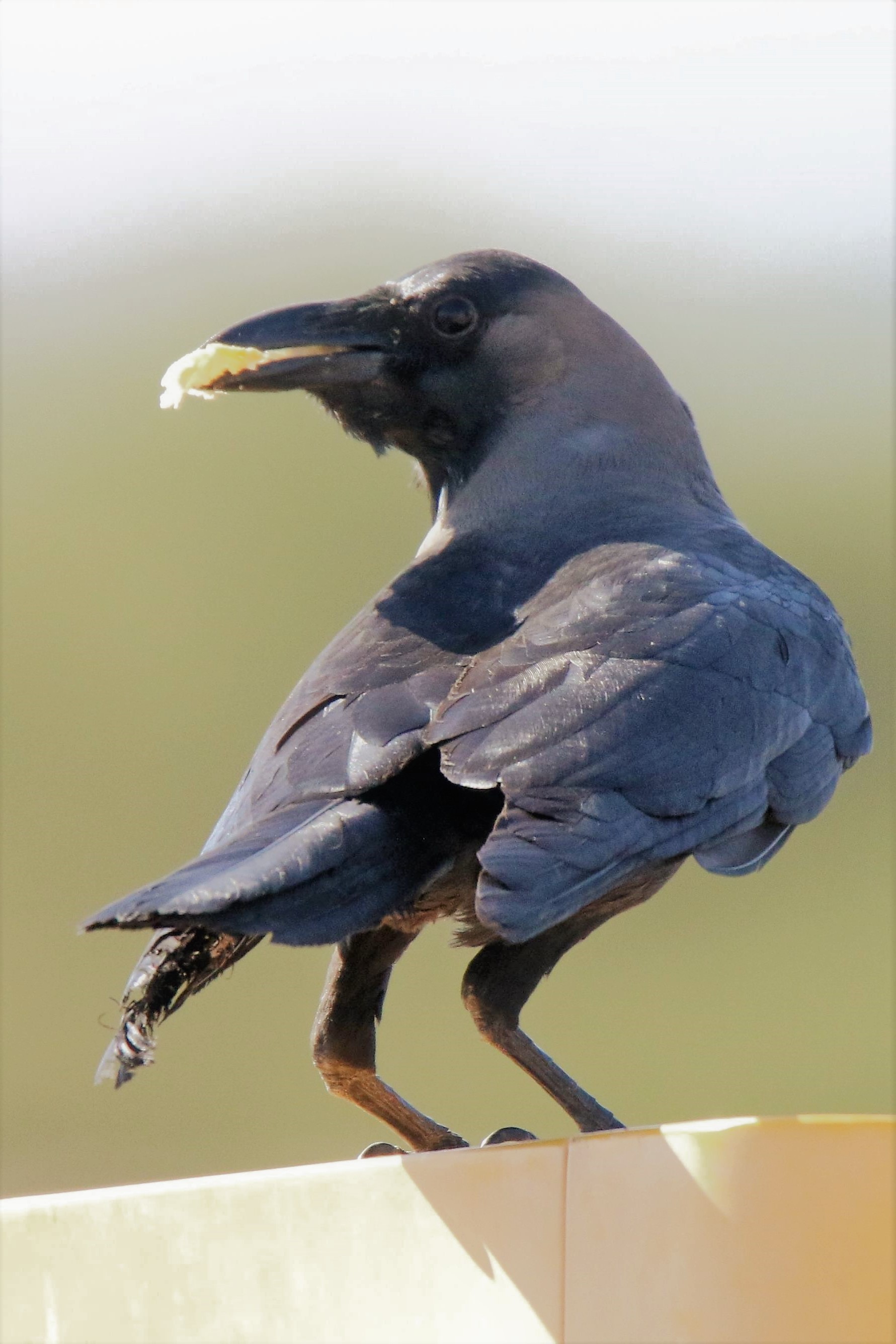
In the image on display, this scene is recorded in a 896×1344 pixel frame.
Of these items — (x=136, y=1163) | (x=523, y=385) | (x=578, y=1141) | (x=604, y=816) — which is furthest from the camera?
(x=136, y=1163)

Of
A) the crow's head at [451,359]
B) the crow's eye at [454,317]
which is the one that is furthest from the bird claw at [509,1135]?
the crow's eye at [454,317]

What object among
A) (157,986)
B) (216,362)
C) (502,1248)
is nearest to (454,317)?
(216,362)

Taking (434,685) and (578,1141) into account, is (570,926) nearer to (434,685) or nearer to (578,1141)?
(434,685)

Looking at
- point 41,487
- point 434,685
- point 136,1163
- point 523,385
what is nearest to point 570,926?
point 434,685

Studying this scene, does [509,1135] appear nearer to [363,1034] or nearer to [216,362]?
[363,1034]

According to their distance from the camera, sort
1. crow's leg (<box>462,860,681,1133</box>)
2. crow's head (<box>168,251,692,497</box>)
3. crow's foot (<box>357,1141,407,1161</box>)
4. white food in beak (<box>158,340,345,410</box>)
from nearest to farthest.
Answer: crow's leg (<box>462,860,681,1133</box>) → crow's foot (<box>357,1141,407,1161</box>) → white food in beak (<box>158,340,345,410</box>) → crow's head (<box>168,251,692,497</box>)

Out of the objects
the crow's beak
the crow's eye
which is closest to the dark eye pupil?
the crow's eye

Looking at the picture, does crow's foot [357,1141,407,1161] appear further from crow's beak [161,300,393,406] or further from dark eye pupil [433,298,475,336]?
dark eye pupil [433,298,475,336]

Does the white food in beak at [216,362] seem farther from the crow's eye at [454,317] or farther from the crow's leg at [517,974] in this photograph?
the crow's leg at [517,974]

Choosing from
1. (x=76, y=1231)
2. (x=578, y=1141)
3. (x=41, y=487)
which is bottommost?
(x=41, y=487)
